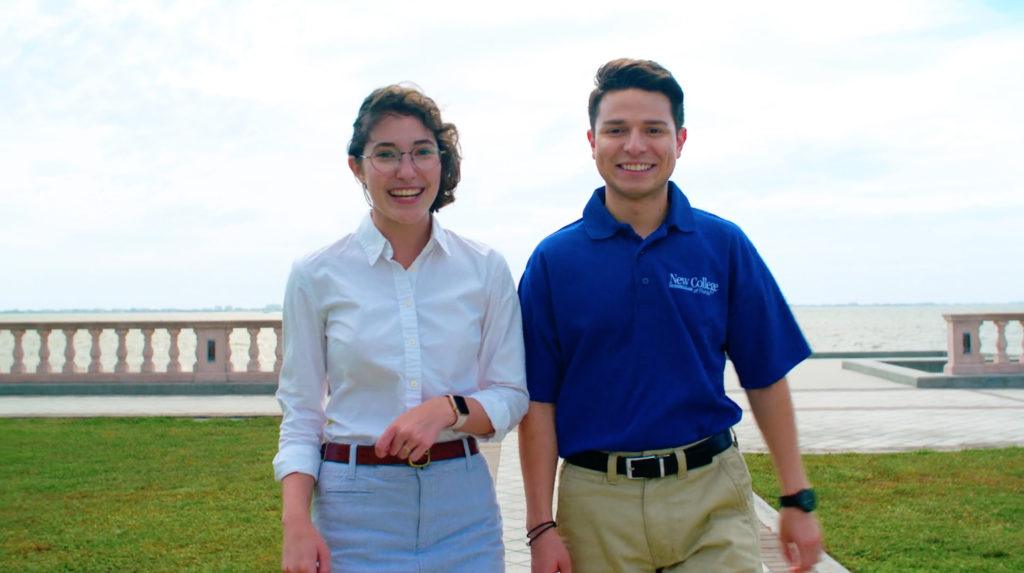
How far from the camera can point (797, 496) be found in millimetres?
3203

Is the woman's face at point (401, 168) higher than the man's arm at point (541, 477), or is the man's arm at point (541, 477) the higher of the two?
the woman's face at point (401, 168)

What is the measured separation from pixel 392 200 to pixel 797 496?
1.52 meters

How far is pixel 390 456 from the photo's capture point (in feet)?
8.89

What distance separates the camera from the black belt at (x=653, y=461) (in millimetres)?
3094

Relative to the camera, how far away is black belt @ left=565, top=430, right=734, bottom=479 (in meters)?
3.09

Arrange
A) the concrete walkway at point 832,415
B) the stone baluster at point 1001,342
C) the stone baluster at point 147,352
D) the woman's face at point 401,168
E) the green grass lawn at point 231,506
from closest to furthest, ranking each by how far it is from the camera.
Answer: the woman's face at point 401,168, the green grass lawn at point 231,506, the concrete walkway at point 832,415, the stone baluster at point 147,352, the stone baluster at point 1001,342

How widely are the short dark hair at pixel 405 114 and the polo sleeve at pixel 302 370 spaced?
406 mm

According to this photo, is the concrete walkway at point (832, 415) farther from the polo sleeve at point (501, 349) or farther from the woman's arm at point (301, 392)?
the woman's arm at point (301, 392)

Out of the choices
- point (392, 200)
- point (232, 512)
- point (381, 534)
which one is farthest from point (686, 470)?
point (232, 512)

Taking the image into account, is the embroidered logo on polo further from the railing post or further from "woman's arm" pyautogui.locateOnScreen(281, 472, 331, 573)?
the railing post

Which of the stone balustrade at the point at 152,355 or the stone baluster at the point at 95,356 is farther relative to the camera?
the stone baluster at the point at 95,356

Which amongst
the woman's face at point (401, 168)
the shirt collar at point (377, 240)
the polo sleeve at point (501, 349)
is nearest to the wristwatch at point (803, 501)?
the polo sleeve at point (501, 349)

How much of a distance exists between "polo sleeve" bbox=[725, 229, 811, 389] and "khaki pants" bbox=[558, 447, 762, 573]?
307 millimetres

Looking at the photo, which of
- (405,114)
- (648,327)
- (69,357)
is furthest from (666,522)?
(69,357)
